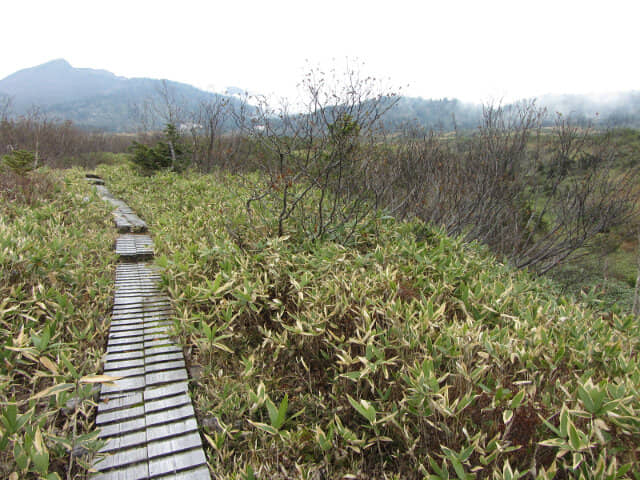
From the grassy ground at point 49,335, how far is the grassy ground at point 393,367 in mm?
733

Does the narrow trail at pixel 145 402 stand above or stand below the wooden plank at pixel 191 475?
above

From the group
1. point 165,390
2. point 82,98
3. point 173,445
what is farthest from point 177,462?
point 82,98

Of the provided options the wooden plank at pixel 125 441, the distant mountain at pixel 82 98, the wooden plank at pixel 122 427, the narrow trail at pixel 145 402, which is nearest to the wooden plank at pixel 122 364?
the narrow trail at pixel 145 402

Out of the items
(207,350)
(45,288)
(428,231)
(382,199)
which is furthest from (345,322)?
(382,199)

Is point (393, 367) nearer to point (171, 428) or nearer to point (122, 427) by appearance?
point (171, 428)

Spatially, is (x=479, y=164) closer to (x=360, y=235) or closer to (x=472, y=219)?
Answer: (x=472, y=219)

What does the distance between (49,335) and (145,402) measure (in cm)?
89

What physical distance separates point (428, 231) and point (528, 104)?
3.13m

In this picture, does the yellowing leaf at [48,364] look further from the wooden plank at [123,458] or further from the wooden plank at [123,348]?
the wooden plank at [123,348]

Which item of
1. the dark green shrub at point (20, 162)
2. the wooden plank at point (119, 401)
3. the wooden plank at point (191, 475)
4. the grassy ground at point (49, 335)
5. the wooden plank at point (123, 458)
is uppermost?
the dark green shrub at point (20, 162)

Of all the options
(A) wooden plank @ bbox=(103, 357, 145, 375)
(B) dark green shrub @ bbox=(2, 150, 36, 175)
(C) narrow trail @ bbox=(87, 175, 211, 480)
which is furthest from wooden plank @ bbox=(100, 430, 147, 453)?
(B) dark green shrub @ bbox=(2, 150, 36, 175)

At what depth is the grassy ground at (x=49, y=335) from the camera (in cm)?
174

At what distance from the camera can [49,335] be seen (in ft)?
7.86

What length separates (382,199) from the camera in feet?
22.2
